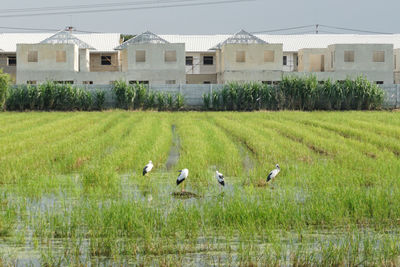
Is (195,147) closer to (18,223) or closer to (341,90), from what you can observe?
(18,223)

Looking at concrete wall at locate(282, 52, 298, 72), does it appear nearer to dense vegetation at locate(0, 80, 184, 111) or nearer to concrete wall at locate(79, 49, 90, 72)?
concrete wall at locate(79, 49, 90, 72)

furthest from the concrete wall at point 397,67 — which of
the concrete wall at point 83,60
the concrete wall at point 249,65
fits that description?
the concrete wall at point 83,60

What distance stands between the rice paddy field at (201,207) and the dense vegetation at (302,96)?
20.8 metres

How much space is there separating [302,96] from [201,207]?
97.7 feet

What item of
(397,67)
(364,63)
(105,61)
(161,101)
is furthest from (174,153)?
(397,67)

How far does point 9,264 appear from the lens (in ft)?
19.0

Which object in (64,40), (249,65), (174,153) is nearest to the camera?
(174,153)

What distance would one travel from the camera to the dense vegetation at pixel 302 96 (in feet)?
120

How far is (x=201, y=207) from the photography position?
27.3 feet

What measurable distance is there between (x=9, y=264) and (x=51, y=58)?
4426 centimetres

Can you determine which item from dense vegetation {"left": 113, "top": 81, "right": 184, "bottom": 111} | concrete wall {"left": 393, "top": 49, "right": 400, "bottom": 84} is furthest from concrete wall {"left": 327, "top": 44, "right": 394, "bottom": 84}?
dense vegetation {"left": 113, "top": 81, "right": 184, "bottom": 111}

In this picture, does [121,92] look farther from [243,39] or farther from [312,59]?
[312,59]

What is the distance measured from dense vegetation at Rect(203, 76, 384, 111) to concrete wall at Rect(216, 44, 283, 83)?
10.6m

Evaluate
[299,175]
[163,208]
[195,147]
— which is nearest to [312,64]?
[195,147]
